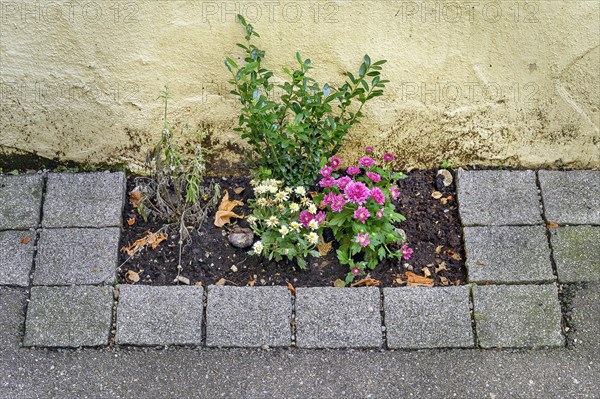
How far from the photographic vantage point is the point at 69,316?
10.6 ft

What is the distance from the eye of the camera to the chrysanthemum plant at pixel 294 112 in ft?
11.0

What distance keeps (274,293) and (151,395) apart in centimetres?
72

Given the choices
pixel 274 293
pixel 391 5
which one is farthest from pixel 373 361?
pixel 391 5

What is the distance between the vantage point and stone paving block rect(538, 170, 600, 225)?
3588mm

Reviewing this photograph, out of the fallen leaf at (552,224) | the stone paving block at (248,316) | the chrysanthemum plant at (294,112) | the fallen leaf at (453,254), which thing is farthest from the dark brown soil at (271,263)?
the fallen leaf at (552,224)

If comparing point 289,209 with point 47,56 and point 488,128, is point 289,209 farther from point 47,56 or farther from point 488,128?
point 47,56

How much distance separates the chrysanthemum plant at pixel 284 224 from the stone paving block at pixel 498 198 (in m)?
0.80

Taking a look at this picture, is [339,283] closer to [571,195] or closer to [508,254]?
[508,254]

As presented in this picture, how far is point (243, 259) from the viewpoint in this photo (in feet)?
11.4

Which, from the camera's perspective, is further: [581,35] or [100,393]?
[581,35]

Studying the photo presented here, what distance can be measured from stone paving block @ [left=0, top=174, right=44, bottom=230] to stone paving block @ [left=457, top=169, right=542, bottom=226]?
2.21 metres

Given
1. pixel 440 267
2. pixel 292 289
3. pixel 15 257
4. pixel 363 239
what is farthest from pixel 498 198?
pixel 15 257

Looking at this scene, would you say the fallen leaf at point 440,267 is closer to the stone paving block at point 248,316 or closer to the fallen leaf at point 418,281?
the fallen leaf at point 418,281

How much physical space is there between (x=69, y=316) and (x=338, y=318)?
126 cm
